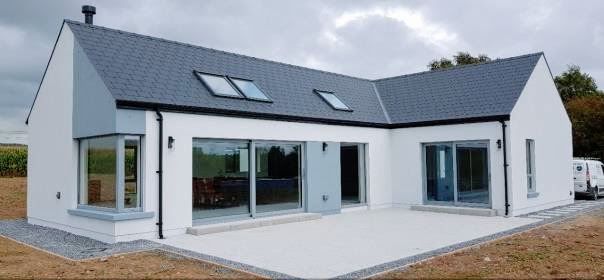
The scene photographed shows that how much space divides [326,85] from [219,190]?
695 cm

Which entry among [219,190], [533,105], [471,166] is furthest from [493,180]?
[219,190]

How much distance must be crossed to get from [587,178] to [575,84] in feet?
88.5

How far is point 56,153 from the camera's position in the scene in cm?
1231

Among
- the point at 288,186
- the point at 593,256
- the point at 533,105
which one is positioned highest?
the point at 533,105

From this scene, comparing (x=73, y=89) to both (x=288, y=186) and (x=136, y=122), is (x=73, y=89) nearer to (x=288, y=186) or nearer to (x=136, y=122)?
(x=136, y=122)

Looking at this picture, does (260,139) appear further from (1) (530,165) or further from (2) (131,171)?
(1) (530,165)

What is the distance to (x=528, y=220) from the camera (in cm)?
1324

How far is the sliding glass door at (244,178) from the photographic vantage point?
11.8m

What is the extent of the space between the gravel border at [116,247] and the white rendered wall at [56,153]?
0.35 metres

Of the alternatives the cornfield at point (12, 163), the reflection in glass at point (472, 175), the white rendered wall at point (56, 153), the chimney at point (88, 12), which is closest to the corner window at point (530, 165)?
the reflection in glass at point (472, 175)

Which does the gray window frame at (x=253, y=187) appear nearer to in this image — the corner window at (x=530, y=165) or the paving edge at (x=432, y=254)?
the paving edge at (x=432, y=254)

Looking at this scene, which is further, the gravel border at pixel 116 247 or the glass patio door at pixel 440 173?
the glass patio door at pixel 440 173

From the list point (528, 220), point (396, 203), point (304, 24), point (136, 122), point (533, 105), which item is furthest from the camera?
point (304, 24)

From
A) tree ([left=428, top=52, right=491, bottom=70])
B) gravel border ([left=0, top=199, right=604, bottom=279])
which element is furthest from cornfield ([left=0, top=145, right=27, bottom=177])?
tree ([left=428, top=52, right=491, bottom=70])
